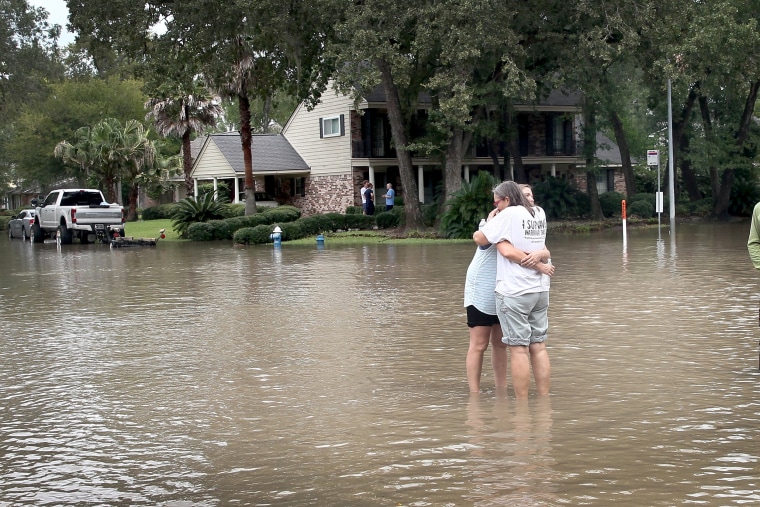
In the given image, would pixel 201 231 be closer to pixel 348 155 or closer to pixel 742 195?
pixel 348 155

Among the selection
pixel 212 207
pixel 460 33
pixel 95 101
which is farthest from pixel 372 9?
pixel 95 101

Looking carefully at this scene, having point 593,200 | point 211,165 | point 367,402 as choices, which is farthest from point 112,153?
point 367,402

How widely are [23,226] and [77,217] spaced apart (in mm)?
9475

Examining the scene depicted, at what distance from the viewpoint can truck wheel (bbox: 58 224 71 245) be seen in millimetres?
37531

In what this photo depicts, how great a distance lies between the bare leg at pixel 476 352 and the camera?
8.20 metres

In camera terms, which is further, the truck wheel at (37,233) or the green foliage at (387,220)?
the truck wheel at (37,233)

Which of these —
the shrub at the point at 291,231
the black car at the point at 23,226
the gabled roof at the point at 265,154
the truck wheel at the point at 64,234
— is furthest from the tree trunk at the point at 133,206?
the shrub at the point at 291,231

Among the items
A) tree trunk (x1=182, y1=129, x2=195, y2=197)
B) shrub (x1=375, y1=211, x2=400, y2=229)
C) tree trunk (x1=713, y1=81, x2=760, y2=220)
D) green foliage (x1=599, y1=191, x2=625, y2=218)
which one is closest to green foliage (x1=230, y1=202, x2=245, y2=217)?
shrub (x1=375, y1=211, x2=400, y2=229)

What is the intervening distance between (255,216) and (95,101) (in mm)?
33514

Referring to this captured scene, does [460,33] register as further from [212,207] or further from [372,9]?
[212,207]

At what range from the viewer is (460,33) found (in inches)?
1152

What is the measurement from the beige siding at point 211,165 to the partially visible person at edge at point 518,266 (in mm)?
45794

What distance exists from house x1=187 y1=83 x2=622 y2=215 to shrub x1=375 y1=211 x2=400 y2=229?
698 cm

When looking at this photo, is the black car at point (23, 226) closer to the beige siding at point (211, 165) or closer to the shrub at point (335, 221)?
the beige siding at point (211, 165)
